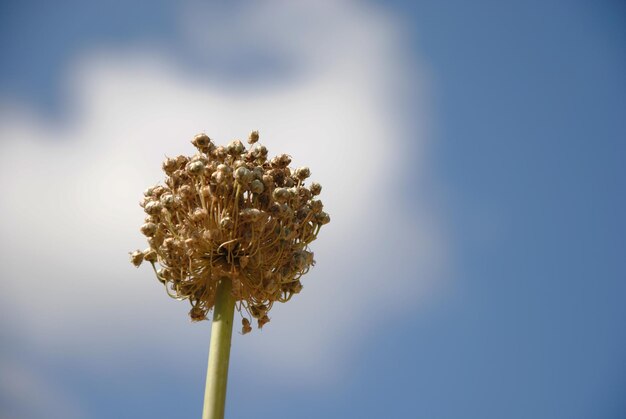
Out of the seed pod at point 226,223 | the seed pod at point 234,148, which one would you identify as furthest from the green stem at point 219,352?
the seed pod at point 234,148

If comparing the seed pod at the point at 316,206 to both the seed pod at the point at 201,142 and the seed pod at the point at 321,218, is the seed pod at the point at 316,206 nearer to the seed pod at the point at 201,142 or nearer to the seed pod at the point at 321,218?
the seed pod at the point at 321,218

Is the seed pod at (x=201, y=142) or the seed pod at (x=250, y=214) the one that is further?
the seed pod at (x=201, y=142)

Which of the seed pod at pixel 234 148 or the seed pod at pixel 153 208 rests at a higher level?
the seed pod at pixel 234 148

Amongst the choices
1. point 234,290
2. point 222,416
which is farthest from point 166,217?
point 222,416

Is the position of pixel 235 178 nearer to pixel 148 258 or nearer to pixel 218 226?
pixel 218 226

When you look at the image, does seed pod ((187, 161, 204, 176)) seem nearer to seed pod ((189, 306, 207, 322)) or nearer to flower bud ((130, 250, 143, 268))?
flower bud ((130, 250, 143, 268))

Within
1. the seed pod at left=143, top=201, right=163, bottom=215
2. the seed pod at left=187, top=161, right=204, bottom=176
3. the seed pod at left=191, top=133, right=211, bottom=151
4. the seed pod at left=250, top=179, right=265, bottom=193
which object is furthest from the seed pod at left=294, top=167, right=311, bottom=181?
the seed pod at left=143, top=201, right=163, bottom=215
